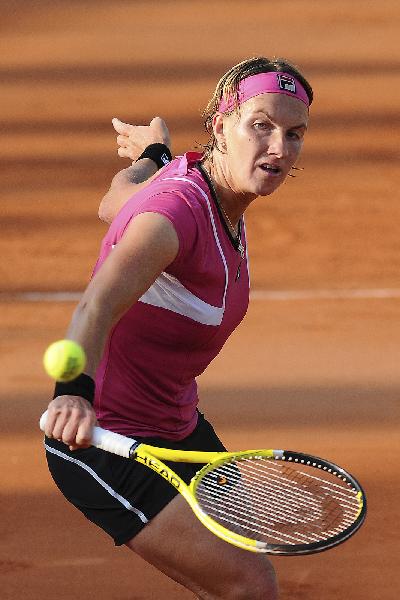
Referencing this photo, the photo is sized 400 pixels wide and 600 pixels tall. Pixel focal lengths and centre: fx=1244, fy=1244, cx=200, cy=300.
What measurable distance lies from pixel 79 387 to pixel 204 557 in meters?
0.72

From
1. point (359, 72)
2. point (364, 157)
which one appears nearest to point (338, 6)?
point (359, 72)

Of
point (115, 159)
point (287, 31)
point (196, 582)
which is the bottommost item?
point (196, 582)

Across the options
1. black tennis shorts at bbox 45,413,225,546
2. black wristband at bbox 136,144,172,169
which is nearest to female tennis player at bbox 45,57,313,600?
black tennis shorts at bbox 45,413,225,546

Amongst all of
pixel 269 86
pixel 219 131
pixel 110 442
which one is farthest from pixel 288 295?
pixel 110 442

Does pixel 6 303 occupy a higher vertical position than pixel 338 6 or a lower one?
lower

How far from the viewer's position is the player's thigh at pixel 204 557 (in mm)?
3451

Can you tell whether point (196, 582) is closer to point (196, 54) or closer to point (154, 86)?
point (154, 86)

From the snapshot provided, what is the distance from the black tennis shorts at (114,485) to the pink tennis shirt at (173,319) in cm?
10

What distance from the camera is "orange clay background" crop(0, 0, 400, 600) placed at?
5500mm

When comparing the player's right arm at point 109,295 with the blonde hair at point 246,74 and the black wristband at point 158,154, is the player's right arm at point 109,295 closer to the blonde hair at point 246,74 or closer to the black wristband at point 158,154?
the blonde hair at point 246,74

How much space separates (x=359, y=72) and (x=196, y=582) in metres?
10.4

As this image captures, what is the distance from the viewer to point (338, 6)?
50.5ft

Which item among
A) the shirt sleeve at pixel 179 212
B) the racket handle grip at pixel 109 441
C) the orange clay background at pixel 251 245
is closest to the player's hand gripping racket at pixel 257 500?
the racket handle grip at pixel 109 441

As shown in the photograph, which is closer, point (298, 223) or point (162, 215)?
point (162, 215)
